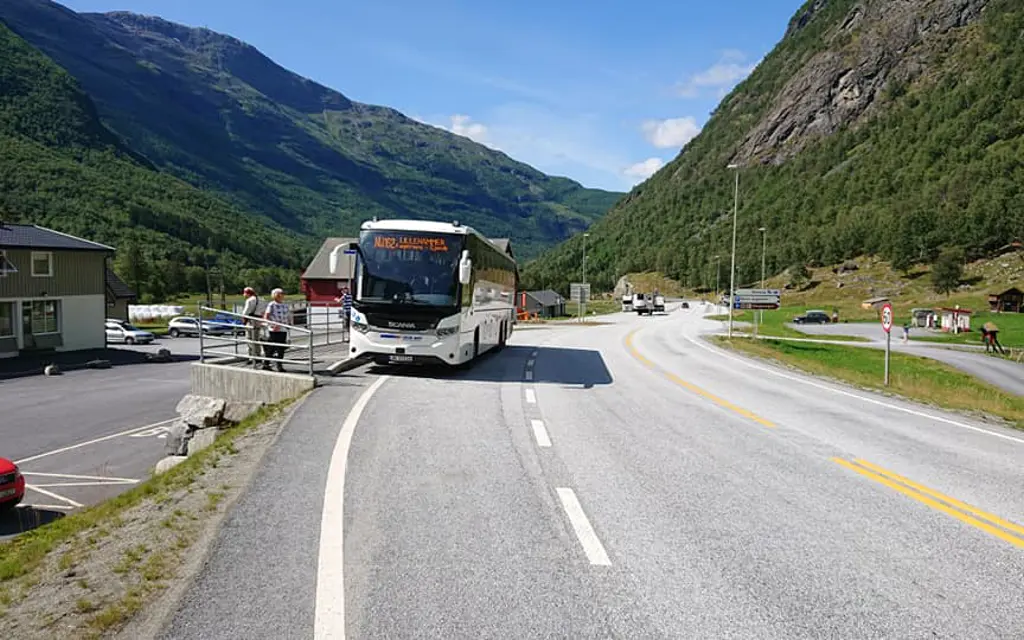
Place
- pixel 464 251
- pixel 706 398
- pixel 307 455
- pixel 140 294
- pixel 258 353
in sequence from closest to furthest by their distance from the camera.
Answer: pixel 307 455 → pixel 706 398 → pixel 258 353 → pixel 464 251 → pixel 140 294

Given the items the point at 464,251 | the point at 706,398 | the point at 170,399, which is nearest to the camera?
the point at 706,398

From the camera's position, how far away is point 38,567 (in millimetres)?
5562

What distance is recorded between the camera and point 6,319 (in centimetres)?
4281

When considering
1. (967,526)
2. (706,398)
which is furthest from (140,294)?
(967,526)

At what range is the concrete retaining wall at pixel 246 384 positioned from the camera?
13234 mm

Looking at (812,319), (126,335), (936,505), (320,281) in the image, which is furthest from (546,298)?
(936,505)

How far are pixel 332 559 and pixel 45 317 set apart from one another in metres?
49.9

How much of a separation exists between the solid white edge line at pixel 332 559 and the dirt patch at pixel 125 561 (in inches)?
32.8

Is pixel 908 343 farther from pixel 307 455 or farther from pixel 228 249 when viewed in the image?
pixel 228 249

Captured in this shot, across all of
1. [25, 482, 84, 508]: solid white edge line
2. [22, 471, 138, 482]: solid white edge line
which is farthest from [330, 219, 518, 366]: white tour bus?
[22, 471, 138, 482]: solid white edge line

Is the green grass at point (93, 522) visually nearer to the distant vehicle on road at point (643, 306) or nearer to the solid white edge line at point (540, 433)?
the solid white edge line at point (540, 433)

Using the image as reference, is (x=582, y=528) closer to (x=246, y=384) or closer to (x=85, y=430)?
(x=246, y=384)

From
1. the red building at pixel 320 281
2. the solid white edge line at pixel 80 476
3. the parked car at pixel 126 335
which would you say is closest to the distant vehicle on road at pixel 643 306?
the red building at pixel 320 281

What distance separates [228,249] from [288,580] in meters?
181
